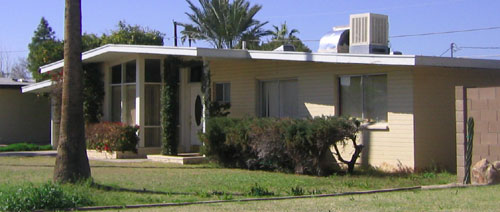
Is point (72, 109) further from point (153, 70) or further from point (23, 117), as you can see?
point (23, 117)

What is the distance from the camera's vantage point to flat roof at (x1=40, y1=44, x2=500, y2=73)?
15016mm

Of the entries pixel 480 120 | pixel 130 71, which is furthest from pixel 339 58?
pixel 130 71

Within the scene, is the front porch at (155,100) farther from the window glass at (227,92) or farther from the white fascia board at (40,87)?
the white fascia board at (40,87)

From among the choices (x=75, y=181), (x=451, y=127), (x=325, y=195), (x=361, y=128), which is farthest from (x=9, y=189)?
(x=451, y=127)

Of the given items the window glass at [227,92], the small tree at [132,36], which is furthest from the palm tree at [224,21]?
the window glass at [227,92]

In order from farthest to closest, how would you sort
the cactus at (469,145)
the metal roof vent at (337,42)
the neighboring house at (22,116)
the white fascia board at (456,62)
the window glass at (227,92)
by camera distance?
1. the neighboring house at (22,116)
2. the window glass at (227,92)
3. the metal roof vent at (337,42)
4. the white fascia board at (456,62)
5. the cactus at (469,145)

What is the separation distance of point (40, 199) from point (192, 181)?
4332mm

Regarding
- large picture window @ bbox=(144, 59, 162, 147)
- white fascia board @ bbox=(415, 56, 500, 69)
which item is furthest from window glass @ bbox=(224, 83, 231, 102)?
white fascia board @ bbox=(415, 56, 500, 69)

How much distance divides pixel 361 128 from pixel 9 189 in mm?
8732

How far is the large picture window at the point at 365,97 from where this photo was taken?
16.7 m

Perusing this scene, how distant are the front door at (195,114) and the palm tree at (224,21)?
15270 millimetres

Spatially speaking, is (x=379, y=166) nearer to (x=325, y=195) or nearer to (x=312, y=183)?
(x=312, y=183)

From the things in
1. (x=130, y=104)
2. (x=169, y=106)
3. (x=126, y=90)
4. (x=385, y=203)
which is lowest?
(x=385, y=203)

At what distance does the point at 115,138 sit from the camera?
20688 millimetres
